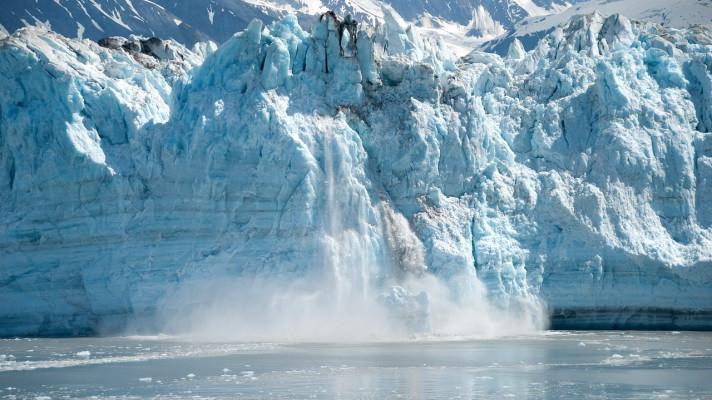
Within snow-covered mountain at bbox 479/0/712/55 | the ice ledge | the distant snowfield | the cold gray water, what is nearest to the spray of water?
the cold gray water

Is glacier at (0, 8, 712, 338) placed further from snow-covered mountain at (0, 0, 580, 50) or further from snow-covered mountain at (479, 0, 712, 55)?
snow-covered mountain at (0, 0, 580, 50)

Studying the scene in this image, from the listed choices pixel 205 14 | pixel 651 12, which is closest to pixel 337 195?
pixel 651 12

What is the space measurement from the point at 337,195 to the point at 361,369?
761 centimetres

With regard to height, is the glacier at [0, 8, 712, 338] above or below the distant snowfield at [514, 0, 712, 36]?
below

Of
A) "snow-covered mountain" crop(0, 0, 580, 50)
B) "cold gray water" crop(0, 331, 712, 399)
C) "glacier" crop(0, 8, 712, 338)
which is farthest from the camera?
"snow-covered mountain" crop(0, 0, 580, 50)

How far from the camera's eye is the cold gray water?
16812 millimetres

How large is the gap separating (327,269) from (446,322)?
318 centimetres

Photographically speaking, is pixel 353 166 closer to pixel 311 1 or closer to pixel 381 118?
pixel 381 118

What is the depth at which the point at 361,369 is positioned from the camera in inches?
774

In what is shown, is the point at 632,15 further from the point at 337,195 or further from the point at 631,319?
the point at 337,195

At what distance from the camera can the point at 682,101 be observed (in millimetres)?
30562

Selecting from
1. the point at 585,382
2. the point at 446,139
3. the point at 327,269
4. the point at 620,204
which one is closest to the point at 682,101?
the point at 620,204

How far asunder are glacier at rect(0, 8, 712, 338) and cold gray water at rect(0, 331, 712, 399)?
150cm

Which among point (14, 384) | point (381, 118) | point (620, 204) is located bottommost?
point (14, 384)
